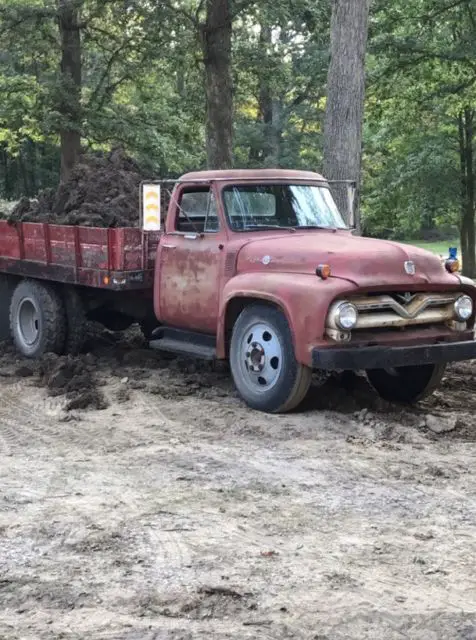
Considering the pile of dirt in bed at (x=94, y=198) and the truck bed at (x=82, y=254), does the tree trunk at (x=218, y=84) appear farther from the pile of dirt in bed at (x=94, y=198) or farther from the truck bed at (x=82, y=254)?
the truck bed at (x=82, y=254)

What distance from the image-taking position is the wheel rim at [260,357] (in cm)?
743

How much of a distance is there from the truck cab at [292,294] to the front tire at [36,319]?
166 cm

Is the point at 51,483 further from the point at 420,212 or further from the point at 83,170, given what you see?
the point at 420,212

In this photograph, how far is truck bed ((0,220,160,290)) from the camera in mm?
9109

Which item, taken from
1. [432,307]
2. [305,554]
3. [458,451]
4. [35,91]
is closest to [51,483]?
[305,554]

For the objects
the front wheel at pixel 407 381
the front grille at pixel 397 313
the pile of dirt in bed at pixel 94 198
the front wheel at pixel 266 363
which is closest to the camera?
the front grille at pixel 397 313

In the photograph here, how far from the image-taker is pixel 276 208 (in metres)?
8.45

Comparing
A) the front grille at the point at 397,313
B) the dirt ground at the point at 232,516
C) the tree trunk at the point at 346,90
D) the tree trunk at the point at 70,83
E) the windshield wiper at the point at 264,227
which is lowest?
the dirt ground at the point at 232,516

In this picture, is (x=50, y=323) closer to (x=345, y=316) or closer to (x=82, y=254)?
(x=82, y=254)

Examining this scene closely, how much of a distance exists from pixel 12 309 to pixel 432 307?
5.72 m

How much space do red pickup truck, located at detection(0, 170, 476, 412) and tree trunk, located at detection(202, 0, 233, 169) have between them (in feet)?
20.1

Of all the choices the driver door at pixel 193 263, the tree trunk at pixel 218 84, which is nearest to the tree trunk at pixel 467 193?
the tree trunk at pixel 218 84

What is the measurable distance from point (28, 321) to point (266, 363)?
4.38 meters

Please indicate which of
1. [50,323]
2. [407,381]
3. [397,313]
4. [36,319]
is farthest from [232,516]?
[36,319]
